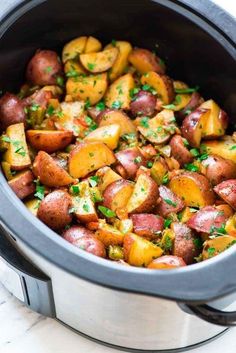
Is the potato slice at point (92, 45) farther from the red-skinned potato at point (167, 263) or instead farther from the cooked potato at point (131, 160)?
the red-skinned potato at point (167, 263)

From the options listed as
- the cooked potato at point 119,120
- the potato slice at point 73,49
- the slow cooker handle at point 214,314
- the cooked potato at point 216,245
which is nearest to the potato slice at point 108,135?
the cooked potato at point 119,120

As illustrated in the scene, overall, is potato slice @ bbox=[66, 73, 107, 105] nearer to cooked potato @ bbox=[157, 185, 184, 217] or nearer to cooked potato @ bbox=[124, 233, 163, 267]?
cooked potato @ bbox=[157, 185, 184, 217]

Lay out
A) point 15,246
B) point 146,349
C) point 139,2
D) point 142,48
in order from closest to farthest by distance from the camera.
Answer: point 15,246 → point 146,349 → point 139,2 → point 142,48

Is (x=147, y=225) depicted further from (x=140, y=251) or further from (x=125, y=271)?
(x=125, y=271)

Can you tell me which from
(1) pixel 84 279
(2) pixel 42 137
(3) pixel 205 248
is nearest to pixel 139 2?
(2) pixel 42 137

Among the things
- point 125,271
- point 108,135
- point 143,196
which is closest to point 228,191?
point 143,196

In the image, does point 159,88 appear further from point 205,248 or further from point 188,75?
point 205,248
